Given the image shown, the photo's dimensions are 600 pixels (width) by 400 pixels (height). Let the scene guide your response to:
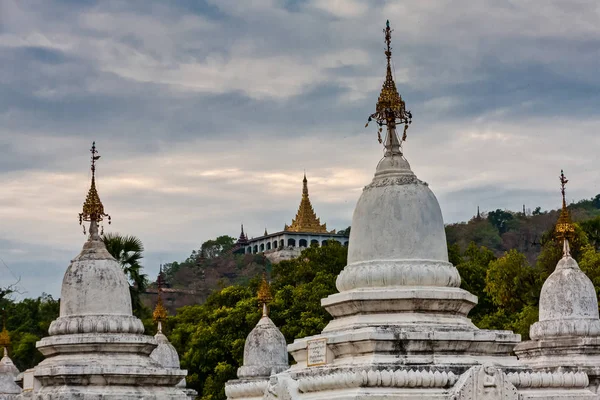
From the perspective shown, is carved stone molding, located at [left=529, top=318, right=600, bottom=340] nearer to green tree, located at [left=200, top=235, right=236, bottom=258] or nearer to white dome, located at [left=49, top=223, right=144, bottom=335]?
white dome, located at [left=49, top=223, right=144, bottom=335]

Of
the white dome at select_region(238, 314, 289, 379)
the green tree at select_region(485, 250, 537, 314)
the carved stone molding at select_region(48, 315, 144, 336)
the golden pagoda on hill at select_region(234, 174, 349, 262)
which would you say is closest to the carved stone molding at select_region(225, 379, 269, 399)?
the carved stone molding at select_region(48, 315, 144, 336)

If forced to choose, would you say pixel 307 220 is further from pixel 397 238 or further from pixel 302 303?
pixel 397 238

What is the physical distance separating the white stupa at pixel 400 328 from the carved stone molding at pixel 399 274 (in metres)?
0.02

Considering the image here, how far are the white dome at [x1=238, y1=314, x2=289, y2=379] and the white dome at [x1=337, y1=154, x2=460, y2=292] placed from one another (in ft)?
42.4

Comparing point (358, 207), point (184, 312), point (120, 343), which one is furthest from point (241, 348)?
point (358, 207)

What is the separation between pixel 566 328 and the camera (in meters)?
30.5

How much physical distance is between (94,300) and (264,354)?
796 centimetres

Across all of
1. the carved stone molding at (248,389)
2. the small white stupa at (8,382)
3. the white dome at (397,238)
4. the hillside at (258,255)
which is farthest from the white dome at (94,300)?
the hillside at (258,255)

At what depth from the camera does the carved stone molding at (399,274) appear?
23.5 metres

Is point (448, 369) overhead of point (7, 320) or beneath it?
beneath

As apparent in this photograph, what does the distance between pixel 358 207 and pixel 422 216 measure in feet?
4.12

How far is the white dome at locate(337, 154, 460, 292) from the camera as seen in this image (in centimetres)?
2353

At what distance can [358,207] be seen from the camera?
2469 centimetres

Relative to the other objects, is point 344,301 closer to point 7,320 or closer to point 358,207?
point 358,207
